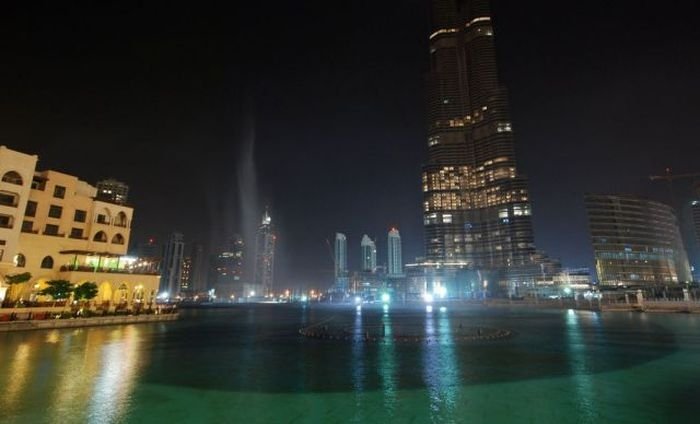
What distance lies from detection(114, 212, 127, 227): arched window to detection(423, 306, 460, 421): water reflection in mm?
68740

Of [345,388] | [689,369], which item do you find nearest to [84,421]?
[345,388]

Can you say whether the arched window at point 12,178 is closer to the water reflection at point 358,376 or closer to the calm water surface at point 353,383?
the calm water surface at point 353,383

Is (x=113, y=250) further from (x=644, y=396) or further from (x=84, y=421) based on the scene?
(x=644, y=396)

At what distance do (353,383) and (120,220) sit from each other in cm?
7472

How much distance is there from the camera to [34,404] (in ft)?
49.3

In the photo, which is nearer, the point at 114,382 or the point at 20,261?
the point at 114,382

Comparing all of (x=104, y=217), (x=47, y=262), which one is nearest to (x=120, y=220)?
(x=104, y=217)

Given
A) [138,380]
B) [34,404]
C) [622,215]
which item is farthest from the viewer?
[622,215]

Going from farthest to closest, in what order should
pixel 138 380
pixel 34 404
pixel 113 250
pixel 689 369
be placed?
pixel 113 250
pixel 689 369
pixel 138 380
pixel 34 404

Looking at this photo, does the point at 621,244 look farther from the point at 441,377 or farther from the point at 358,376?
the point at 358,376

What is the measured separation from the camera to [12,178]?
56500mm

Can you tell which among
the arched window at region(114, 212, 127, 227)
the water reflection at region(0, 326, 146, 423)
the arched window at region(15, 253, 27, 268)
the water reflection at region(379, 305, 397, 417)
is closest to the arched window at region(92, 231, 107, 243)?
the arched window at region(114, 212, 127, 227)

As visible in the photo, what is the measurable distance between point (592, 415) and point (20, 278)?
67.2 meters

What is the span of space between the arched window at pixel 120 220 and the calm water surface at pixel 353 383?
1895 inches
